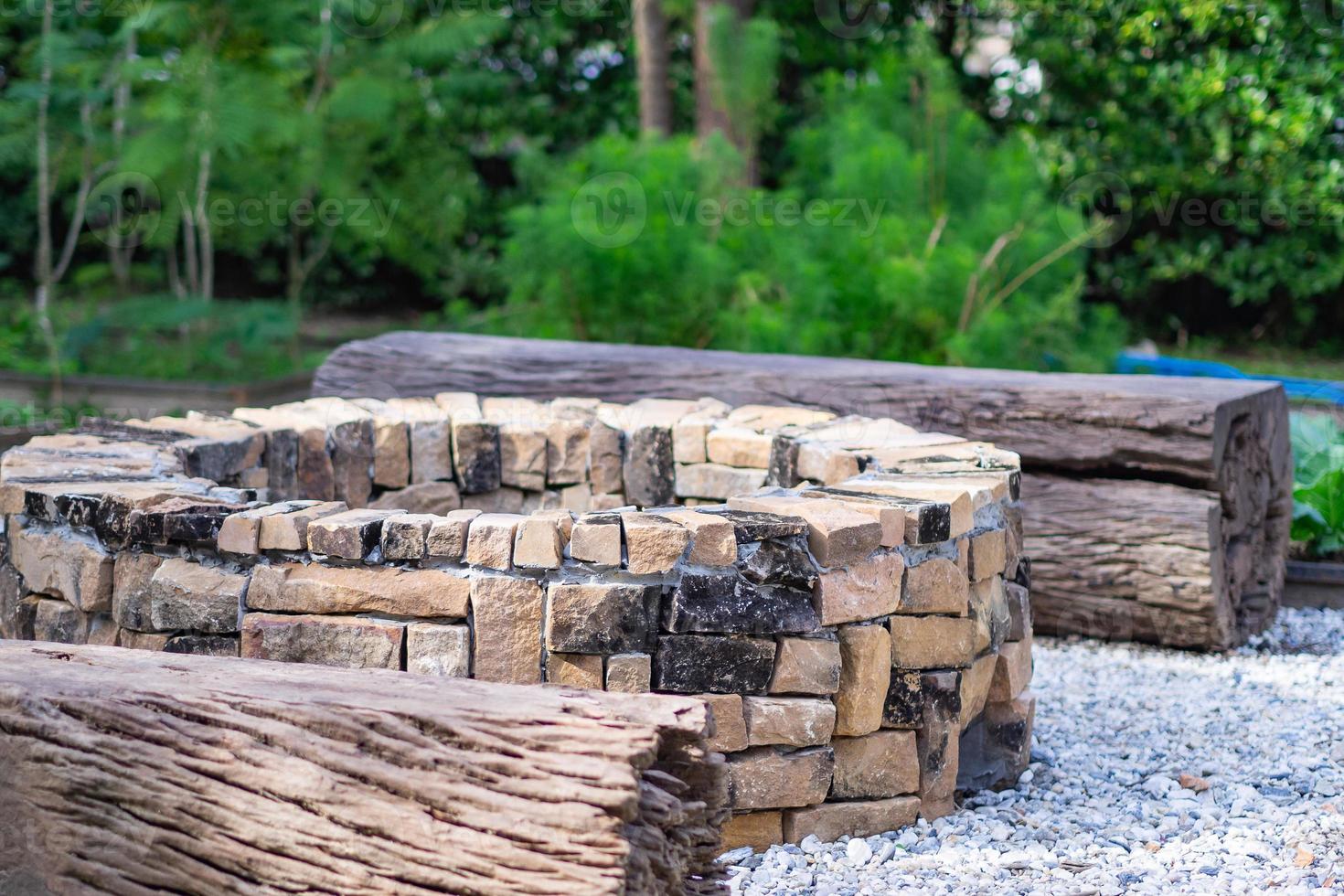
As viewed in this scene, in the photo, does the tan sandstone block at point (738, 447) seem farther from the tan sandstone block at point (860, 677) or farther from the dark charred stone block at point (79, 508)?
the dark charred stone block at point (79, 508)

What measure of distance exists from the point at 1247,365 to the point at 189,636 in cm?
691

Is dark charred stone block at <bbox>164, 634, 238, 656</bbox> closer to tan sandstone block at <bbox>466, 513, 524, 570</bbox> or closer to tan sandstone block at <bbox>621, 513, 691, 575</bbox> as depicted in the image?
tan sandstone block at <bbox>466, 513, 524, 570</bbox>

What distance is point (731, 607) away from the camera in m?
2.40

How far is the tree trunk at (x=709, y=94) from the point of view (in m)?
7.27

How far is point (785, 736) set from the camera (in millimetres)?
2473

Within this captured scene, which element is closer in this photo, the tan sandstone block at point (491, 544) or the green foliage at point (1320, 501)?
the tan sandstone block at point (491, 544)

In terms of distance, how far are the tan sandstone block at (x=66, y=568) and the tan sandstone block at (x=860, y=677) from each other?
4.94ft

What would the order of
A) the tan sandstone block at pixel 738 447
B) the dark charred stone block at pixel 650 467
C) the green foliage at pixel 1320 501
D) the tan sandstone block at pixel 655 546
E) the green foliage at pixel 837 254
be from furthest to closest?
the green foliage at pixel 837 254, the green foliage at pixel 1320 501, the dark charred stone block at pixel 650 467, the tan sandstone block at pixel 738 447, the tan sandstone block at pixel 655 546

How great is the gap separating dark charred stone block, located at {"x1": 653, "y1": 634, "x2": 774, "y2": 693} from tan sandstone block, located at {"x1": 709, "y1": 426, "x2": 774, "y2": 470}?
1.30 meters

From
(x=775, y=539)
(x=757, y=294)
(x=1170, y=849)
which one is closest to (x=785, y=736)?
(x=775, y=539)

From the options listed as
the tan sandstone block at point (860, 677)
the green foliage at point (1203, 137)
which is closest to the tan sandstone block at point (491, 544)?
the tan sandstone block at point (860, 677)

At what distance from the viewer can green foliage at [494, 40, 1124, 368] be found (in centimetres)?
582

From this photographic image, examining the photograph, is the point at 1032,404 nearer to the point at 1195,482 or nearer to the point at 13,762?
the point at 1195,482

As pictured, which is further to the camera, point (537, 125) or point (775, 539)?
point (537, 125)
